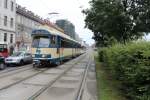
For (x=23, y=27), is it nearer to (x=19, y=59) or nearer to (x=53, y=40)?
(x=19, y=59)

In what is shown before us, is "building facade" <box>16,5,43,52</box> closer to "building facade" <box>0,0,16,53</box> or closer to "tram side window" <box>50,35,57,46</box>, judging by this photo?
"building facade" <box>0,0,16,53</box>

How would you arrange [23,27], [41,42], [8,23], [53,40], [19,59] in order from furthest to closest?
[23,27] < [8,23] < [19,59] < [53,40] < [41,42]

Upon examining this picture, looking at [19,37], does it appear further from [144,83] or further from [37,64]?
[144,83]

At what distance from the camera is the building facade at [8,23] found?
166 feet

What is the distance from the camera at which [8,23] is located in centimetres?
5388

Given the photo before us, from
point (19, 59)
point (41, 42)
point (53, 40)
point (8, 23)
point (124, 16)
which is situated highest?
point (8, 23)

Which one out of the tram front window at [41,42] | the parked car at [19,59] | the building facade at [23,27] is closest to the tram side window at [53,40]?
the tram front window at [41,42]

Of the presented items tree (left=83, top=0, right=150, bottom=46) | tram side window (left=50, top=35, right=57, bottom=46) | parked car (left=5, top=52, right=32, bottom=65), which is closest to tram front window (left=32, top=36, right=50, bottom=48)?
tram side window (left=50, top=35, right=57, bottom=46)

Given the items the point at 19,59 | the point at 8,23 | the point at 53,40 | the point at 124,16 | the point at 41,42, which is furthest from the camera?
the point at 8,23

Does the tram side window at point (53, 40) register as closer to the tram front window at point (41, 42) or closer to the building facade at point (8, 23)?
the tram front window at point (41, 42)

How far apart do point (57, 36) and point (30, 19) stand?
45494mm

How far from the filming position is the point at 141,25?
Result: 83.9ft

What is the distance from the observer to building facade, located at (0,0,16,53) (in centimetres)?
5069

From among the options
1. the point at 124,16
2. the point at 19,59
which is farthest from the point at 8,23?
the point at 124,16
